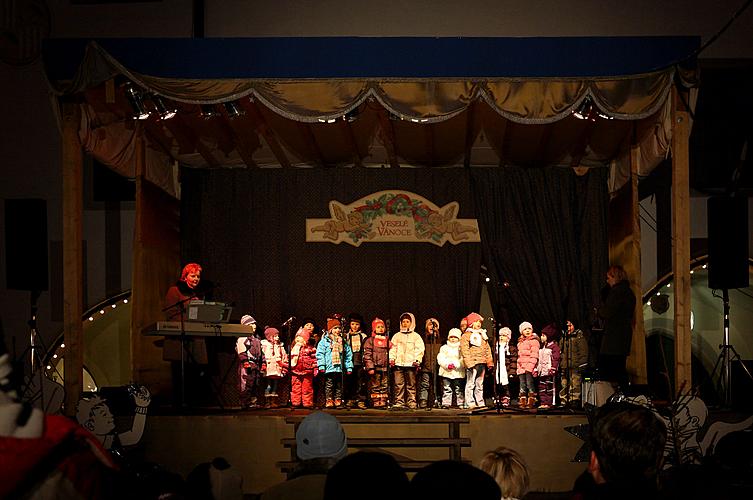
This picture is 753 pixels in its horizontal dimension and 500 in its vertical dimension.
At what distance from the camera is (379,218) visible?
38.9 feet

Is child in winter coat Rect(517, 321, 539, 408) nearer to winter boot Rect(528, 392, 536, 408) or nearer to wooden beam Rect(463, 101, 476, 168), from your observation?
winter boot Rect(528, 392, 536, 408)

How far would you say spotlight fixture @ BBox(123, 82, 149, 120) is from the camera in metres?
8.29

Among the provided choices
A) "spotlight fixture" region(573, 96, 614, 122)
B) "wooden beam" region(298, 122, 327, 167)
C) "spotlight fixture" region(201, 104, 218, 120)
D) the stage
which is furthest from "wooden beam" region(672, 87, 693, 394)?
"spotlight fixture" region(201, 104, 218, 120)

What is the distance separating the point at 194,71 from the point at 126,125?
2.02 m

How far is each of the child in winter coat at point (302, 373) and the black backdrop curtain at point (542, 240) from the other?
2.56 metres

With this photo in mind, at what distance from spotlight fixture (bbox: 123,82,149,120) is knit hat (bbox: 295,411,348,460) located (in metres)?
5.01

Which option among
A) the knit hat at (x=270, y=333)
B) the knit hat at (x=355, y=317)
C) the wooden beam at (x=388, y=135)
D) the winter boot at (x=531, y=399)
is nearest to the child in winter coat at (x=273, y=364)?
the knit hat at (x=270, y=333)

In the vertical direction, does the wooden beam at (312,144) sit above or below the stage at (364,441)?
above

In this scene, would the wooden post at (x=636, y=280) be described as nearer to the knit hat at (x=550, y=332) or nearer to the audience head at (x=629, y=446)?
the knit hat at (x=550, y=332)

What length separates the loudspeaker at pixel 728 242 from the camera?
9.30 metres

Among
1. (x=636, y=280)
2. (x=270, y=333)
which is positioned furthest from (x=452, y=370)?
(x=636, y=280)

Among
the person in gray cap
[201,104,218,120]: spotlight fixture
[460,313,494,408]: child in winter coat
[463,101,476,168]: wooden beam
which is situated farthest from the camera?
[460,313,494,408]: child in winter coat

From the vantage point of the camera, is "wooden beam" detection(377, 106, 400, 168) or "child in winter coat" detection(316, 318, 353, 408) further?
"child in winter coat" detection(316, 318, 353, 408)

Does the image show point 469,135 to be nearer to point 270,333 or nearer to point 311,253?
point 311,253
